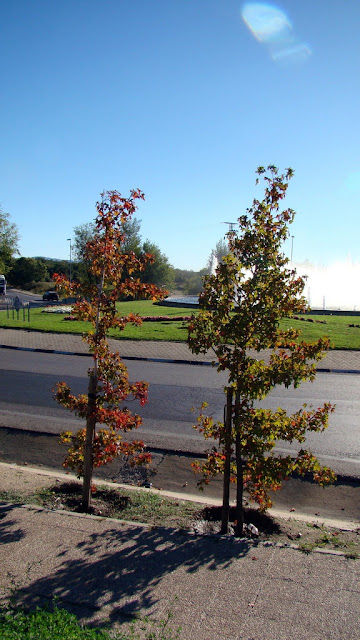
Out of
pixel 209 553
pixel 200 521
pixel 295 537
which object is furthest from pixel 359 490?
pixel 209 553

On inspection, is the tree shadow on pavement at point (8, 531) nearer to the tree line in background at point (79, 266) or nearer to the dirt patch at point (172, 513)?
the dirt patch at point (172, 513)

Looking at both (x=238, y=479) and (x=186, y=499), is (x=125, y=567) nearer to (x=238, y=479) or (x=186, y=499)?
(x=238, y=479)

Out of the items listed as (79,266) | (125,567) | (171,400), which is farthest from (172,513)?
(79,266)

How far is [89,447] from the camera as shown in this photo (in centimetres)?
561

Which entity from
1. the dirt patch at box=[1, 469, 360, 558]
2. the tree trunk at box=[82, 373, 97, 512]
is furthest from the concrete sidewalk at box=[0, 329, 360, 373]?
the tree trunk at box=[82, 373, 97, 512]

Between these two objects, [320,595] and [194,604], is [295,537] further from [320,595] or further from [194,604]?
[194,604]

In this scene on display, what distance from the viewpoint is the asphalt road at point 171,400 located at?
799 centimetres

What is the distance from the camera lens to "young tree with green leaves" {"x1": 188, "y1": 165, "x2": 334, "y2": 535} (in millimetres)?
4883

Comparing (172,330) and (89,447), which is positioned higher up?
(172,330)

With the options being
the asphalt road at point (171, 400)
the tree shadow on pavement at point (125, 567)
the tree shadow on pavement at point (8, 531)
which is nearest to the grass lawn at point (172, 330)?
the asphalt road at point (171, 400)

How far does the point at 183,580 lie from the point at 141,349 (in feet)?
42.4

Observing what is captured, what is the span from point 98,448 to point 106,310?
154cm

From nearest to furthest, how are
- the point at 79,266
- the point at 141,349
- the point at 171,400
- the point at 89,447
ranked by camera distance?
the point at 89,447, the point at 171,400, the point at 141,349, the point at 79,266

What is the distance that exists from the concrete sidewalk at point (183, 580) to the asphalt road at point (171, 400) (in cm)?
294
